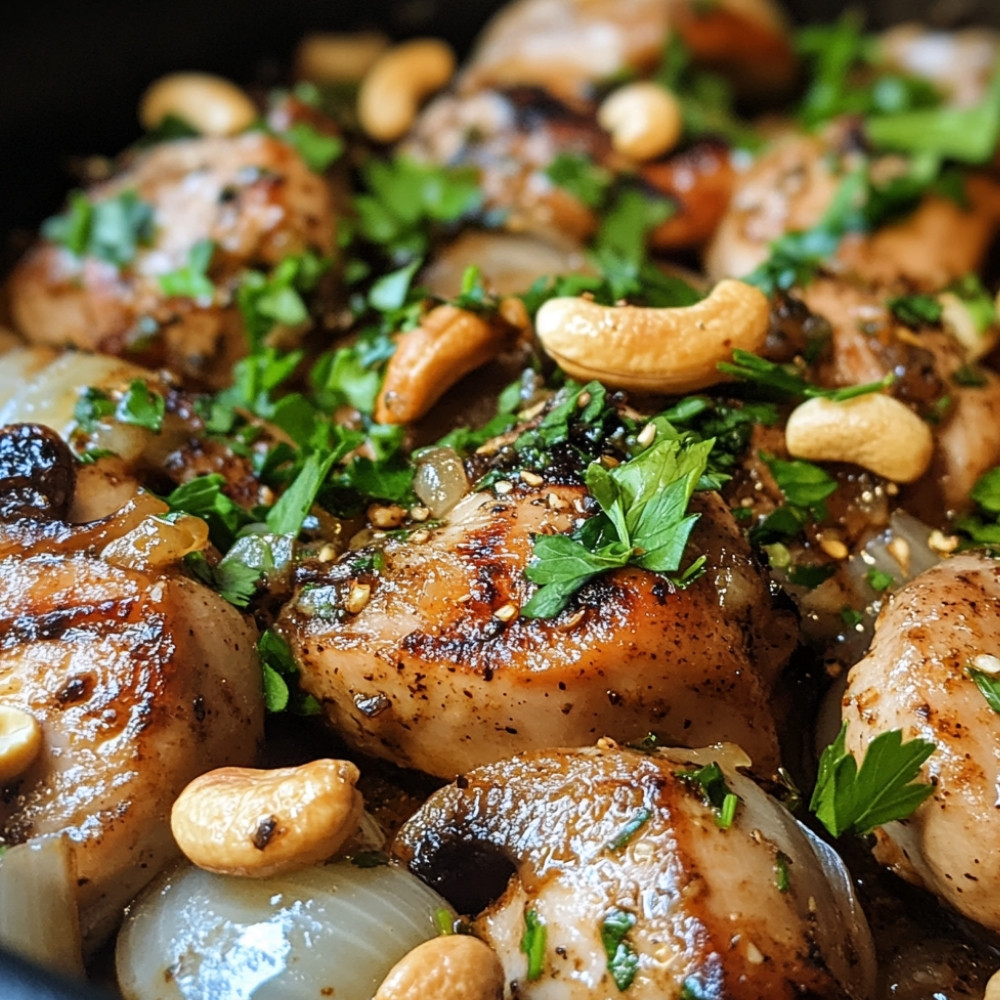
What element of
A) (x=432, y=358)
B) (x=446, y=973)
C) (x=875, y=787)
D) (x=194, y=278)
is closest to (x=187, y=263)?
(x=194, y=278)

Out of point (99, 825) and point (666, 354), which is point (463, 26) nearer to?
point (666, 354)

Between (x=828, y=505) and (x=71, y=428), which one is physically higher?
(x=71, y=428)

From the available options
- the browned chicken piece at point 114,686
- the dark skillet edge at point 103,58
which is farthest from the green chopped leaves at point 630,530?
Answer: the dark skillet edge at point 103,58

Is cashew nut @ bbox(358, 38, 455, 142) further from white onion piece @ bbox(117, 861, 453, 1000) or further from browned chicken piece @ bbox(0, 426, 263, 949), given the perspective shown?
white onion piece @ bbox(117, 861, 453, 1000)

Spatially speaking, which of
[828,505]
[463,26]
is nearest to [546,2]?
[463,26]

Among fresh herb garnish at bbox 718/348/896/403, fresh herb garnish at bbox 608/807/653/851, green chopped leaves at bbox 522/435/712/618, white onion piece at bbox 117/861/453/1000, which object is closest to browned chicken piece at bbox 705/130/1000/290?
fresh herb garnish at bbox 718/348/896/403

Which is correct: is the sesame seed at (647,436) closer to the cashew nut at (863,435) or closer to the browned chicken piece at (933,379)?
the cashew nut at (863,435)

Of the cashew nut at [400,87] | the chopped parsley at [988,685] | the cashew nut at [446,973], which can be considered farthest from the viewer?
the cashew nut at [400,87]
